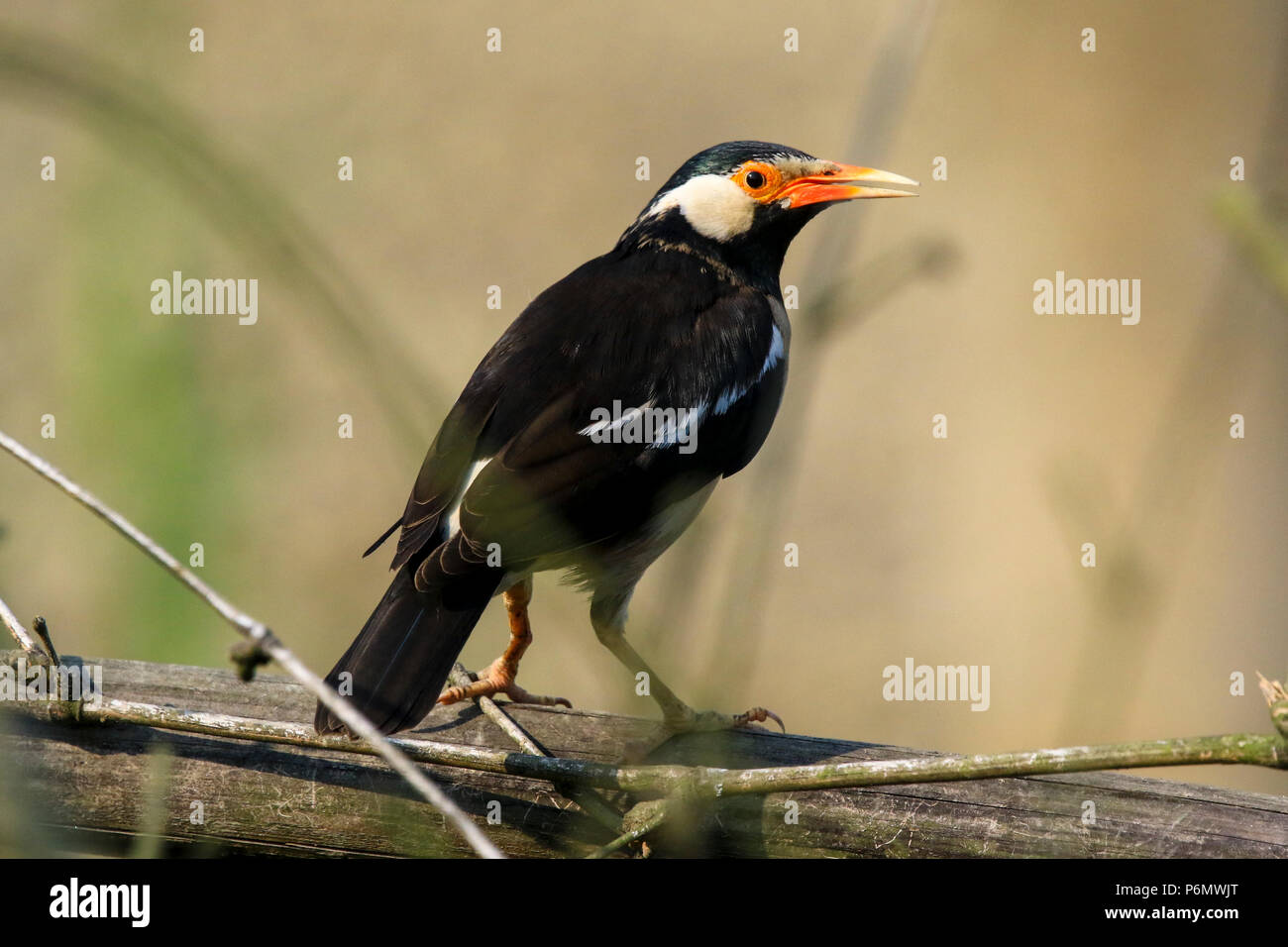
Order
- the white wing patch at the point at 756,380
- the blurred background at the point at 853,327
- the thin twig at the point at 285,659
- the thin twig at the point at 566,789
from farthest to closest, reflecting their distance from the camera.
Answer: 1. the blurred background at the point at 853,327
2. the white wing patch at the point at 756,380
3. the thin twig at the point at 566,789
4. the thin twig at the point at 285,659

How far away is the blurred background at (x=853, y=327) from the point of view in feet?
20.0

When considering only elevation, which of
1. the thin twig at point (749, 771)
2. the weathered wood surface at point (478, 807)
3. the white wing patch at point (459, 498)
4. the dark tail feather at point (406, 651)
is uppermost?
the white wing patch at point (459, 498)

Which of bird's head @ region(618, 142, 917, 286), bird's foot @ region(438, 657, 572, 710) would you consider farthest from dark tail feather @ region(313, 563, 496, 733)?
bird's head @ region(618, 142, 917, 286)

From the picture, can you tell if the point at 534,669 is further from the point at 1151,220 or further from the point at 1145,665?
the point at 1151,220

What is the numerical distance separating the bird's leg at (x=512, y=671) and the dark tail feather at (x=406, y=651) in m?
0.31

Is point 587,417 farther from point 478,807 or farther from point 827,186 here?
point 827,186

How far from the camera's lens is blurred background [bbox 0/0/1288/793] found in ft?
20.0

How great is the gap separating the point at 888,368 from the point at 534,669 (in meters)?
2.72

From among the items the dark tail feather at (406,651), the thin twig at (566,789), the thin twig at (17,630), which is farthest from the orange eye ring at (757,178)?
the thin twig at (17,630)

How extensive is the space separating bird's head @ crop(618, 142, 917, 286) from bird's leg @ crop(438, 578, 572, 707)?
111 cm

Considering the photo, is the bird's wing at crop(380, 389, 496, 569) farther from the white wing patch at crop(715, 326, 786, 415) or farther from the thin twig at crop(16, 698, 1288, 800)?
the thin twig at crop(16, 698, 1288, 800)

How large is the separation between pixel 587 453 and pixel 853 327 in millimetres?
2167

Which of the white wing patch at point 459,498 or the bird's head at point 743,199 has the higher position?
the bird's head at point 743,199

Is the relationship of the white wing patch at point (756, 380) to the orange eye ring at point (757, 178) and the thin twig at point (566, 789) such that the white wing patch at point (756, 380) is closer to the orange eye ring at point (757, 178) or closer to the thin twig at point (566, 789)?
the orange eye ring at point (757, 178)
